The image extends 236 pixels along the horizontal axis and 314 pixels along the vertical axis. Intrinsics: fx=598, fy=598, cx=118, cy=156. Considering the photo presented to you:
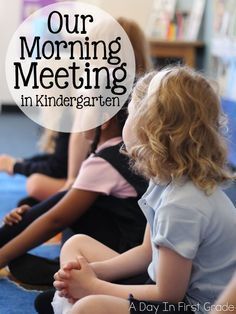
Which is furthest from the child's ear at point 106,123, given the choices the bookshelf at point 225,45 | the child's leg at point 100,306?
the bookshelf at point 225,45

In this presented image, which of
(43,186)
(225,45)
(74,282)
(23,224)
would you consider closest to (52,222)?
(23,224)

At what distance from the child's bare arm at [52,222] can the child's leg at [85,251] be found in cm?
14

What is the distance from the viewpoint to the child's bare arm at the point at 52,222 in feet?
4.25

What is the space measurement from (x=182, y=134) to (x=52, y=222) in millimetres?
491

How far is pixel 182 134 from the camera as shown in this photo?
92 cm

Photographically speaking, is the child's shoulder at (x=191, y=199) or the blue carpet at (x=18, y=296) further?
the blue carpet at (x=18, y=296)

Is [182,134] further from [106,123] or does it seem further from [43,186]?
[43,186]

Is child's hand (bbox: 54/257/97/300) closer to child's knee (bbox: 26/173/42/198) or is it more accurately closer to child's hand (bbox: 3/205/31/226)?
child's hand (bbox: 3/205/31/226)

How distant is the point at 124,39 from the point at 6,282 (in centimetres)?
73

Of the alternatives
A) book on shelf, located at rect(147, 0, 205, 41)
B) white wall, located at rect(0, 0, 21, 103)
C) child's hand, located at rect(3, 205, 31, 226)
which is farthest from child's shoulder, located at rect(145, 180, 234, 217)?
white wall, located at rect(0, 0, 21, 103)

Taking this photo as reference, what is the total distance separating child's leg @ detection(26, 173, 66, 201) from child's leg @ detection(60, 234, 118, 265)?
725 mm

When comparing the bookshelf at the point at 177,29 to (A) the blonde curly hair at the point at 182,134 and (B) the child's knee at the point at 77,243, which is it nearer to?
(B) the child's knee at the point at 77,243

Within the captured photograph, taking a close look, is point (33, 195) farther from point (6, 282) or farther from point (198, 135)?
point (198, 135)

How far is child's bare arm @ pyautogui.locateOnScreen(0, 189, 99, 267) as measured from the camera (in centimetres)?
130
